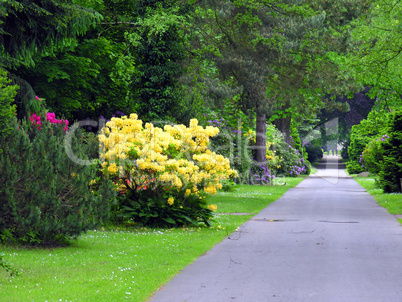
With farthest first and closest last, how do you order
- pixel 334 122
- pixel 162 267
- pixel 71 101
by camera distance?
pixel 334 122 → pixel 71 101 → pixel 162 267

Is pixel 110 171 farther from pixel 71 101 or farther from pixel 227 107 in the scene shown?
pixel 227 107

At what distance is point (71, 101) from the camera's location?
2662cm

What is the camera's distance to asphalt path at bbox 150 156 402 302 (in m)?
7.32

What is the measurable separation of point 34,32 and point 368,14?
31.1m

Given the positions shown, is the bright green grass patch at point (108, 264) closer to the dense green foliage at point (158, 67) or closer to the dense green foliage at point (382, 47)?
the dense green foliage at point (158, 67)

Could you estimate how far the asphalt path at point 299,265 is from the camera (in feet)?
24.0

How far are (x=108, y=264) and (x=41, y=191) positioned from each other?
2.03 m

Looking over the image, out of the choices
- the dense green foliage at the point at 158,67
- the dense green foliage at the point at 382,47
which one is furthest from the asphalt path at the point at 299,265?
the dense green foliage at the point at 382,47

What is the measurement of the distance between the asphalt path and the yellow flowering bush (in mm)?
1468

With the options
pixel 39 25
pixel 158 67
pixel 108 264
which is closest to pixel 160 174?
pixel 39 25

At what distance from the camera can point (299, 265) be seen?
9.31 meters

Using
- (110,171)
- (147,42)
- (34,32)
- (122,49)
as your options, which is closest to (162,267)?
(110,171)

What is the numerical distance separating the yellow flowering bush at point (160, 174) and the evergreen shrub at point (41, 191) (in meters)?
3.19

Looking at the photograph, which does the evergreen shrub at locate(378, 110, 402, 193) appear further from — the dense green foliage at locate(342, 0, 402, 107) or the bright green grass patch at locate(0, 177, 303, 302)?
the bright green grass patch at locate(0, 177, 303, 302)
